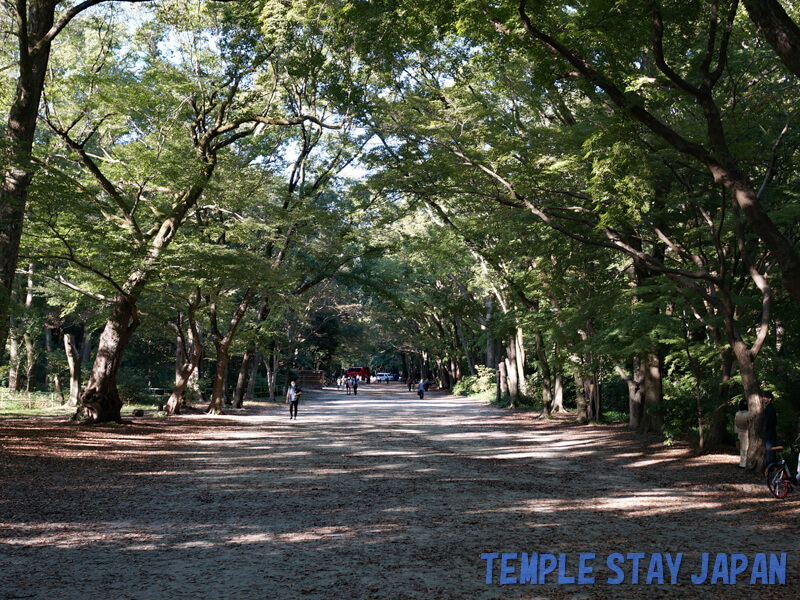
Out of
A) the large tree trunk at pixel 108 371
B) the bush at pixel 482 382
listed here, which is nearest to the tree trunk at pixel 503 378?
the bush at pixel 482 382

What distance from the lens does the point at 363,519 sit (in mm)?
8383

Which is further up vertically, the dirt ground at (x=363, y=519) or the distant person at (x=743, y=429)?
the distant person at (x=743, y=429)

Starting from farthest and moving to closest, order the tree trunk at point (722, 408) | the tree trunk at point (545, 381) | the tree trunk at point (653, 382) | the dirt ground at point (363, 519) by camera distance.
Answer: the tree trunk at point (545, 381)
the tree trunk at point (653, 382)
the tree trunk at point (722, 408)
the dirt ground at point (363, 519)

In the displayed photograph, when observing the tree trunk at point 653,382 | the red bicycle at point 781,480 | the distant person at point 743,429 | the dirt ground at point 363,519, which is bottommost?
the dirt ground at point 363,519

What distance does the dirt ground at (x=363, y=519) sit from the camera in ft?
18.8

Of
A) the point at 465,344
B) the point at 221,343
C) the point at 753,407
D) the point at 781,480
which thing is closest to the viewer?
the point at 781,480

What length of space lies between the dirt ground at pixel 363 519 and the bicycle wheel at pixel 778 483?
256mm

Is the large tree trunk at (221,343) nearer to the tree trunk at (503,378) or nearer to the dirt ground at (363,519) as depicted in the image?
the dirt ground at (363,519)

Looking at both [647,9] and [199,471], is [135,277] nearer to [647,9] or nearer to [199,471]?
[199,471]

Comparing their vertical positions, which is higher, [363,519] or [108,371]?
[108,371]

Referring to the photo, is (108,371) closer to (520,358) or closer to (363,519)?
(363,519)

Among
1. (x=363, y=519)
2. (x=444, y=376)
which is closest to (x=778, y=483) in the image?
(x=363, y=519)

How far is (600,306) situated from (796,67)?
10.8 m

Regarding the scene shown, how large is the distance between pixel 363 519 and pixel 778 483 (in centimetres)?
637
